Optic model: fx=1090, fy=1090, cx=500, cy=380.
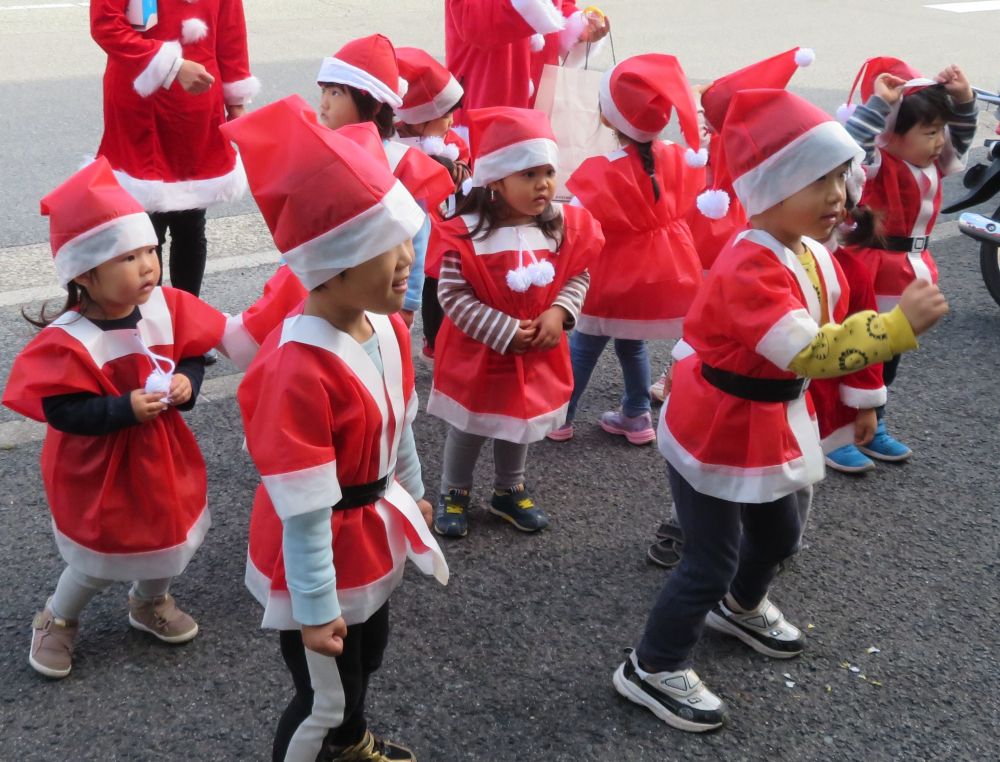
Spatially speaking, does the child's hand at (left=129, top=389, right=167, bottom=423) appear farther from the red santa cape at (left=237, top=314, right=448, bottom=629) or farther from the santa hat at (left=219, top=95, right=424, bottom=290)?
the santa hat at (left=219, top=95, right=424, bottom=290)

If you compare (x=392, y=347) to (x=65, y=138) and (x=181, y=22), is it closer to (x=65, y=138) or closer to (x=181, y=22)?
(x=181, y=22)

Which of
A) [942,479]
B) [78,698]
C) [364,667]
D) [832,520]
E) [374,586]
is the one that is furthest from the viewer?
[942,479]

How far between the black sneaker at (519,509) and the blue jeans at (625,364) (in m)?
0.57

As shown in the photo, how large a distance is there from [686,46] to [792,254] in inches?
398

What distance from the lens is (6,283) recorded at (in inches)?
209

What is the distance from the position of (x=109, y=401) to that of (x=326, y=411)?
33.6 inches

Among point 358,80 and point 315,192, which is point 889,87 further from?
point 315,192

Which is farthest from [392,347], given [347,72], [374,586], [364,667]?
[347,72]

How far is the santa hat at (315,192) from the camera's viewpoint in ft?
6.76

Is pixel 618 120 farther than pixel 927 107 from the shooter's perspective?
Yes

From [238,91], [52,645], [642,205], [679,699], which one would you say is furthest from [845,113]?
[52,645]

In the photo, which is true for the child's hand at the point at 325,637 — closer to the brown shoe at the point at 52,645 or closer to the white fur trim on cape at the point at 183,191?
the brown shoe at the point at 52,645

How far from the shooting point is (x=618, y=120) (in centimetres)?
402

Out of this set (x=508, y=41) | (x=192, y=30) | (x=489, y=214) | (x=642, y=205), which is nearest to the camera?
(x=489, y=214)
